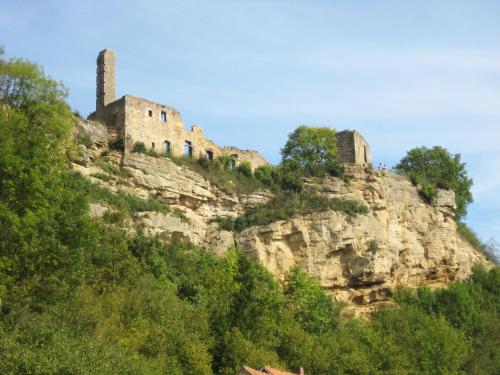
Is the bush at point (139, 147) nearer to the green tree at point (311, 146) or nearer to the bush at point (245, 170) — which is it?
the bush at point (245, 170)

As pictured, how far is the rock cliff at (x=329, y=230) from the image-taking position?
47.3 meters

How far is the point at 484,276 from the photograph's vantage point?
189ft

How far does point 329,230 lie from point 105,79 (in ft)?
47.4

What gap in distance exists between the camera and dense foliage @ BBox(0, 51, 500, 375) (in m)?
31.4

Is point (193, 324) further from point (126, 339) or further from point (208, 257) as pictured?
point (208, 257)

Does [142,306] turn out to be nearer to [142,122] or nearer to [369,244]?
[142,122]

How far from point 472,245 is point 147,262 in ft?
93.4

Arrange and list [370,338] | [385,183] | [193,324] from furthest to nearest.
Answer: [385,183] → [370,338] → [193,324]

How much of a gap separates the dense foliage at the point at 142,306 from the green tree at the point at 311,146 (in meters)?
11.9

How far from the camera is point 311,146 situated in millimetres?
61562

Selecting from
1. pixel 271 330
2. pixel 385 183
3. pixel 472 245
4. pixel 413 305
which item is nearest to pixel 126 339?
pixel 271 330

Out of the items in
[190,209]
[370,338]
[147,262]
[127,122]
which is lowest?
[370,338]

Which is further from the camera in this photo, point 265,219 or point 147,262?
point 265,219

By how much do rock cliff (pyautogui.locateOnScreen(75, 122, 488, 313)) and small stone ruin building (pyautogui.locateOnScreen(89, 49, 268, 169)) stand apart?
1.33 meters
